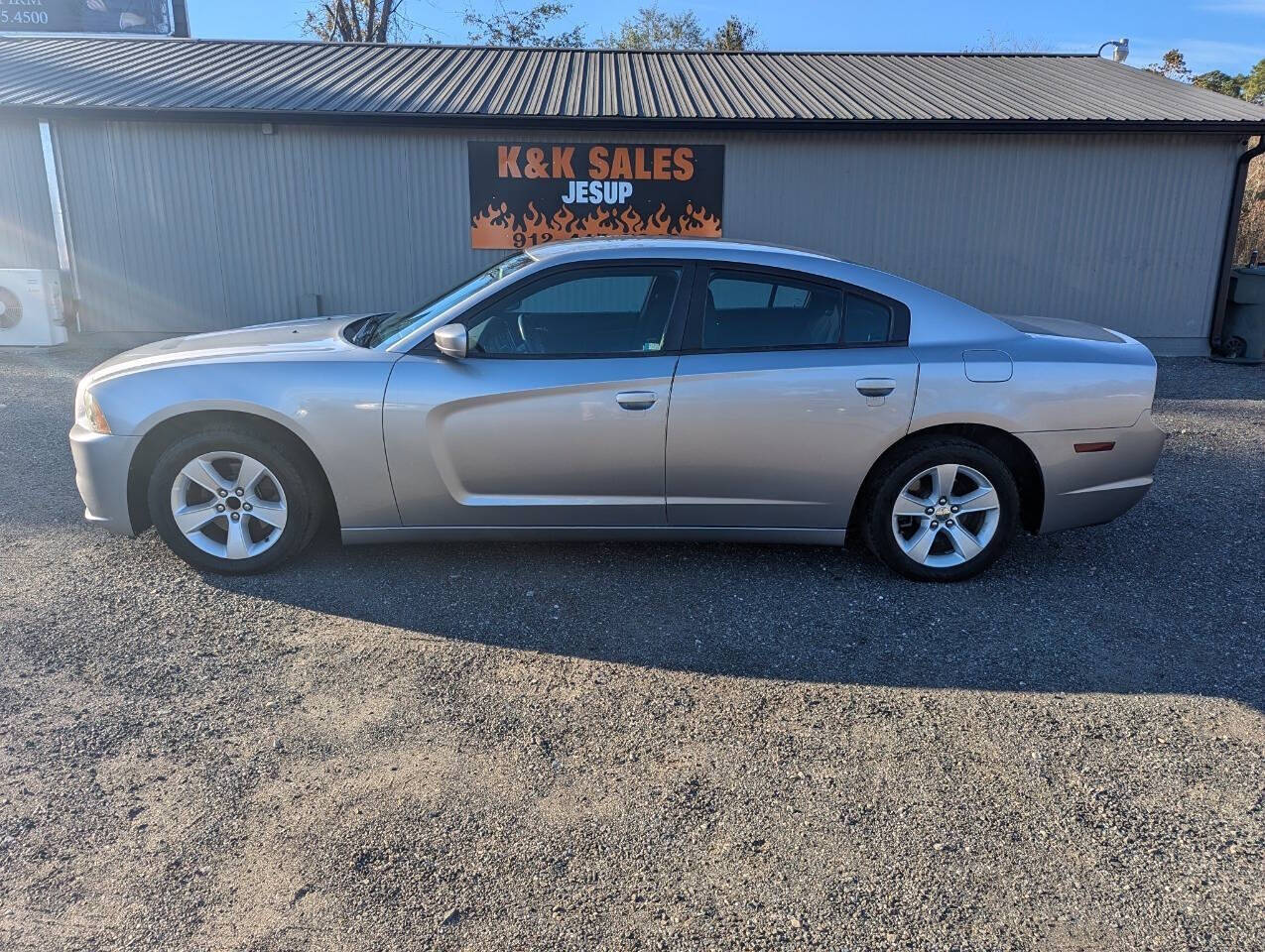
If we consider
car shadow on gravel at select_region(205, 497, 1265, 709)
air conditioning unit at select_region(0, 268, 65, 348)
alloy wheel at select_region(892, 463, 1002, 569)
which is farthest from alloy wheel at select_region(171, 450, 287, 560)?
air conditioning unit at select_region(0, 268, 65, 348)

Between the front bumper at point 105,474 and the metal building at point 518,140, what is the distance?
776cm

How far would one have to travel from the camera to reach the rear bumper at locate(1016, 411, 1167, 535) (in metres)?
4.66

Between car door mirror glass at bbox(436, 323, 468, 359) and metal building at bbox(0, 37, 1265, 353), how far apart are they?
7.77m

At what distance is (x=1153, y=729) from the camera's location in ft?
11.5

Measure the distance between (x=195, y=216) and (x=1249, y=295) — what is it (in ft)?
41.2

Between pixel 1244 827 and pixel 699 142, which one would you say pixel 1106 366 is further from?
pixel 699 142

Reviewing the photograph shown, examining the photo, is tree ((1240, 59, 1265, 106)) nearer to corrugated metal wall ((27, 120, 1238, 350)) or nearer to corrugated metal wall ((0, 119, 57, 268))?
corrugated metal wall ((27, 120, 1238, 350))

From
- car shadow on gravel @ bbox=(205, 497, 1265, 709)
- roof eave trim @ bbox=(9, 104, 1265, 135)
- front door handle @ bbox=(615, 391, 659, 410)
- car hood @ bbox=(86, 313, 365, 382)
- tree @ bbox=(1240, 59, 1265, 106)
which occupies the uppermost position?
tree @ bbox=(1240, 59, 1265, 106)

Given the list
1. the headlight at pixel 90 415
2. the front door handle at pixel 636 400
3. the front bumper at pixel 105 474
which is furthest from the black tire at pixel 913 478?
the headlight at pixel 90 415

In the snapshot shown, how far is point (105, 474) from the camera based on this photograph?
15.0 ft

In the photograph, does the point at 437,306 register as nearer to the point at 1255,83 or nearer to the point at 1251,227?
the point at 1251,227

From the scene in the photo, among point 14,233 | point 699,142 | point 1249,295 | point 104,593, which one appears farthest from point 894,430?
point 14,233

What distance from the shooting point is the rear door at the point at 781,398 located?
4.50m

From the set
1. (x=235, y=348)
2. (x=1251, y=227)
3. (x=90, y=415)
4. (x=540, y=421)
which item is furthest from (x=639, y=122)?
(x=1251, y=227)
